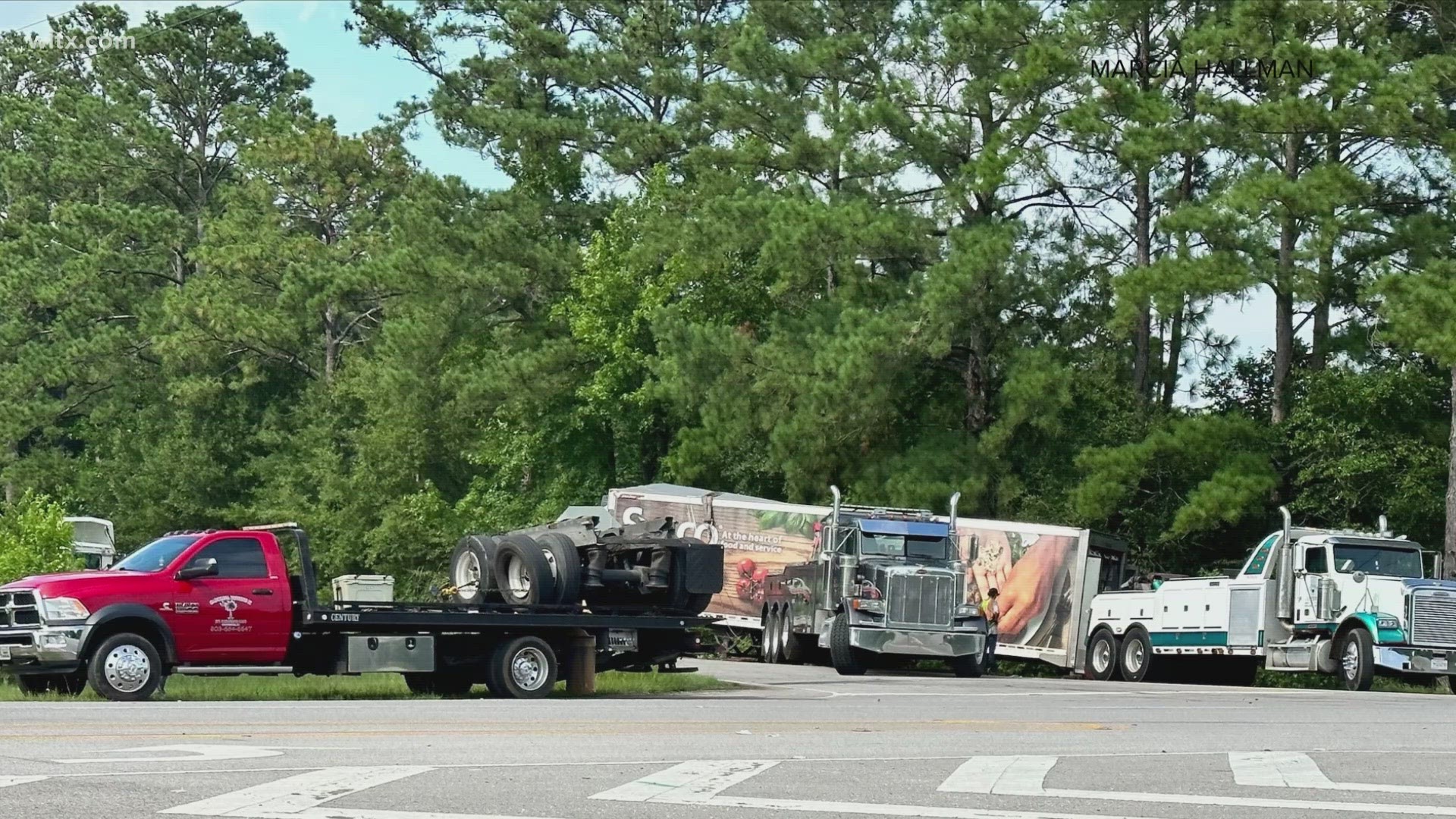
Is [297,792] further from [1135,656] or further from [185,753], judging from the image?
[1135,656]

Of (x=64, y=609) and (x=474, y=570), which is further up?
(x=474, y=570)

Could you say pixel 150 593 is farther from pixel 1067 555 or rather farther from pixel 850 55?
pixel 850 55

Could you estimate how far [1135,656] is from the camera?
112 ft

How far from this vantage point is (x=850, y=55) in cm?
4662

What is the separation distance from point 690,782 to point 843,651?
813 inches

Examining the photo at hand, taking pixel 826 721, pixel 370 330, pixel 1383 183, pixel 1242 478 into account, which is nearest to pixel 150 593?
pixel 826 721

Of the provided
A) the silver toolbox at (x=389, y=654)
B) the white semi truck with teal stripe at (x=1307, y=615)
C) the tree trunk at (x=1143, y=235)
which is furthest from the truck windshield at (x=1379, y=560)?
the silver toolbox at (x=389, y=654)

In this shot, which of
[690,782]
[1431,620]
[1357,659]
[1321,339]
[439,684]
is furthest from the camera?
[1321,339]

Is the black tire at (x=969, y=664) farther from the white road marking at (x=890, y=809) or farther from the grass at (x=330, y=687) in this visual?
the white road marking at (x=890, y=809)

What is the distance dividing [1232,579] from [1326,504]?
24.7 ft

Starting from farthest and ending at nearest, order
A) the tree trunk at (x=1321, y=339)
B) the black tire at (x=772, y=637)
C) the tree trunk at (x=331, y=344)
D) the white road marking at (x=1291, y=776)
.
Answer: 1. the tree trunk at (x=331, y=344)
2. the tree trunk at (x=1321, y=339)
3. the black tire at (x=772, y=637)
4. the white road marking at (x=1291, y=776)

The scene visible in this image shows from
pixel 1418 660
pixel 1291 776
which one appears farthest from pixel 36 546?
pixel 1291 776

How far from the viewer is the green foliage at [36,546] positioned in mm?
35188

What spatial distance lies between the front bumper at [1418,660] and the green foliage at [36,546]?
21882mm
